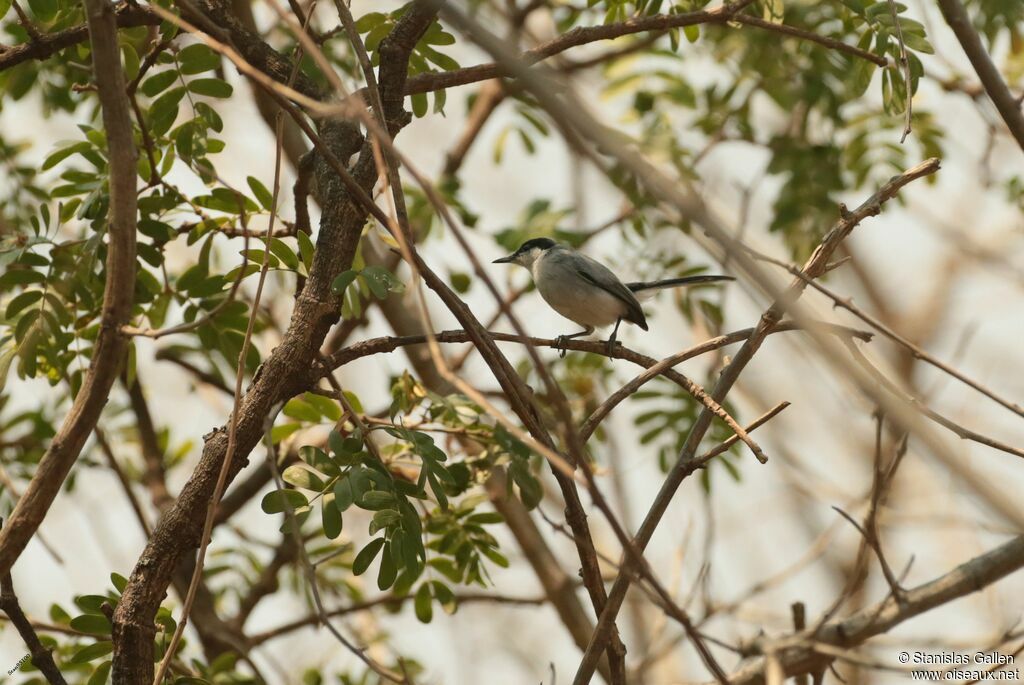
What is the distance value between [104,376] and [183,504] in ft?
1.99

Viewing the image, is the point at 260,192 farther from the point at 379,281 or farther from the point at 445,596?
the point at 445,596

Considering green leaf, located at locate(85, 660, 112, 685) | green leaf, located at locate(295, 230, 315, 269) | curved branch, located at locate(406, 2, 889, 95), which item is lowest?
green leaf, located at locate(85, 660, 112, 685)

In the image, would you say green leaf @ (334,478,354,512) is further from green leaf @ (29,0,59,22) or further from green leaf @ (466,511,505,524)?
green leaf @ (29,0,59,22)

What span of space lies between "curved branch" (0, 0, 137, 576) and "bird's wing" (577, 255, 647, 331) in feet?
9.99

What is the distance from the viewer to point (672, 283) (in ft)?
14.6

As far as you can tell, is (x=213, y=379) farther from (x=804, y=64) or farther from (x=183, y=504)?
(x=804, y=64)

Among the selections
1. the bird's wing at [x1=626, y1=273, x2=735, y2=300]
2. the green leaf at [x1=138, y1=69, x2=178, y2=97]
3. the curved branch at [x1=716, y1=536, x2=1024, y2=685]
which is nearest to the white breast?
the bird's wing at [x1=626, y1=273, x2=735, y2=300]

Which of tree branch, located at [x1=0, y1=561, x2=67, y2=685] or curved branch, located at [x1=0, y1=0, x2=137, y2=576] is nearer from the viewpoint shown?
curved branch, located at [x1=0, y1=0, x2=137, y2=576]

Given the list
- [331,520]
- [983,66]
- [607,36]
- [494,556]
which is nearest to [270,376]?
[331,520]

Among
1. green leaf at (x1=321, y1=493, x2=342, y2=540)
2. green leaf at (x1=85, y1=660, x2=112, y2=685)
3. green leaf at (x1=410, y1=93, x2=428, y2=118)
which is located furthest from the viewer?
Answer: green leaf at (x1=410, y1=93, x2=428, y2=118)

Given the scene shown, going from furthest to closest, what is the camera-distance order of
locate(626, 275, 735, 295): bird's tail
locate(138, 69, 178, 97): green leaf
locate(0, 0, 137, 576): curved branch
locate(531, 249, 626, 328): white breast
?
locate(531, 249, 626, 328): white breast < locate(626, 275, 735, 295): bird's tail < locate(138, 69, 178, 97): green leaf < locate(0, 0, 137, 576): curved branch

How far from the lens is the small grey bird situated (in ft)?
15.6

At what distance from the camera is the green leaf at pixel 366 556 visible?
2613 millimetres

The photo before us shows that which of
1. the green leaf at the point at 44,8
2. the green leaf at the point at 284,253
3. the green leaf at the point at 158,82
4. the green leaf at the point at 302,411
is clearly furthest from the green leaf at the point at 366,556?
the green leaf at the point at 44,8
